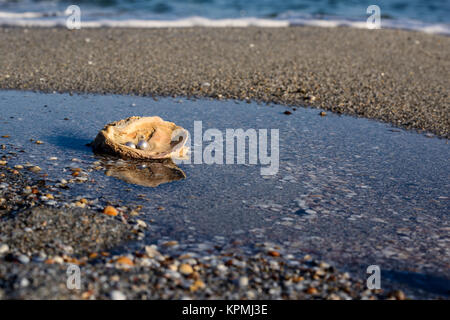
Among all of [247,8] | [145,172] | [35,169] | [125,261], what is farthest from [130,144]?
[247,8]

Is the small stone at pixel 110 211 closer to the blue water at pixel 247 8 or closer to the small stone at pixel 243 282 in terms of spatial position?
the small stone at pixel 243 282

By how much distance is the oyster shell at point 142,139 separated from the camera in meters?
4.86

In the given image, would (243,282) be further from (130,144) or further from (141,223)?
(130,144)

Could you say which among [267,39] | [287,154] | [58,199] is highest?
[267,39]

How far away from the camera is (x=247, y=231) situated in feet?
12.0

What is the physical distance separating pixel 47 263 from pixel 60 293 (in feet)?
1.00

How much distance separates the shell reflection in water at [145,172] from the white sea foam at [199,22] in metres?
8.44

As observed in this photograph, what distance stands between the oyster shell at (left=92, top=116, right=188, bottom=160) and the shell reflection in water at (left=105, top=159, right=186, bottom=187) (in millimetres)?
90

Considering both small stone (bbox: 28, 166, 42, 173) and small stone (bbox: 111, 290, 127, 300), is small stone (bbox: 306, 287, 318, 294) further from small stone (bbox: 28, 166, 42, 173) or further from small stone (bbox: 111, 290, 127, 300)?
small stone (bbox: 28, 166, 42, 173)

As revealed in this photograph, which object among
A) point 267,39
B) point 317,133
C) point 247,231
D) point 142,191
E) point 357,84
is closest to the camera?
point 247,231

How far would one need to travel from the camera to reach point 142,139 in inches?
200

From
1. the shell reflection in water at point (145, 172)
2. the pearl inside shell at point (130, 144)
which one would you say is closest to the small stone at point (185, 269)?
the shell reflection in water at point (145, 172)
